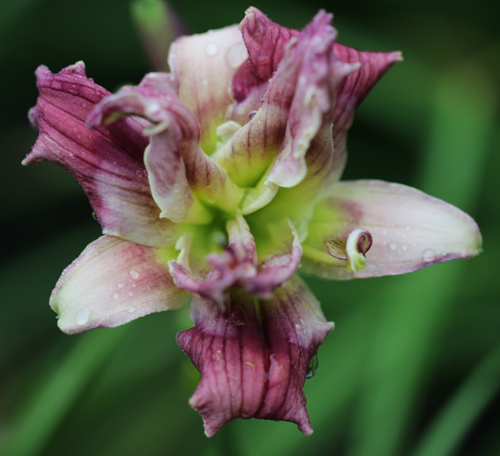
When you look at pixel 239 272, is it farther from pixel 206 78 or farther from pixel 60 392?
pixel 60 392

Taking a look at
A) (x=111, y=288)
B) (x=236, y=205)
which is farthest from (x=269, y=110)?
(x=111, y=288)

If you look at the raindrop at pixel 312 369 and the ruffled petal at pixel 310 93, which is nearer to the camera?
the ruffled petal at pixel 310 93

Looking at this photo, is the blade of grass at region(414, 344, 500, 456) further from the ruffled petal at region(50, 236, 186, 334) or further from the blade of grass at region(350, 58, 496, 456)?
the ruffled petal at region(50, 236, 186, 334)

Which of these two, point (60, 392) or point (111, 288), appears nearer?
point (111, 288)

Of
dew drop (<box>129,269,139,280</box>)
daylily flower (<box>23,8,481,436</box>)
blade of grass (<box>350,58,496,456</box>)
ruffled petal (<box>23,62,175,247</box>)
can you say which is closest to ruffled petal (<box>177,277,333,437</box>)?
daylily flower (<box>23,8,481,436</box>)

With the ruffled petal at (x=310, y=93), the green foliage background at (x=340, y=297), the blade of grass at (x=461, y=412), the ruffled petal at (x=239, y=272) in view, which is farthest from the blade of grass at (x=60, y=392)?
the blade of grass at (x=461, y=412)

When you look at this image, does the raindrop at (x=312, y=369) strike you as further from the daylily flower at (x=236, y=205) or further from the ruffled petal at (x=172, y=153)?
the ruffled petal at (x=172, y=153)
